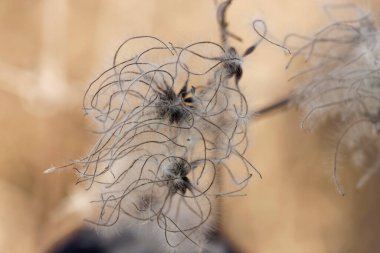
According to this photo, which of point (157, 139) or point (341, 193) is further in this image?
point (341, 193)

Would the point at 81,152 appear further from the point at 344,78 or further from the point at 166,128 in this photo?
the point at 344,78

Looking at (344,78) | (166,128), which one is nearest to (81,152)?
(166,128)

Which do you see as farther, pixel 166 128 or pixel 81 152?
pixel 81 152

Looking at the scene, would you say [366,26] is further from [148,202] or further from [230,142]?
[148,202]

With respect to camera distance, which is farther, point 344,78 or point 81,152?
point 81,152

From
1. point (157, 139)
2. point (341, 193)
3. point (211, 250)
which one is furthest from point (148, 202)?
point (341, 193)

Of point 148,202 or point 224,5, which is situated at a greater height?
point 224,5

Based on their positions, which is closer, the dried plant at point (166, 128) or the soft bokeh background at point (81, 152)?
the dried plant at point (166, 128)

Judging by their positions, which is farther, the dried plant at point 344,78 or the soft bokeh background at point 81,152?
the soft bokeh background at point 81,152
